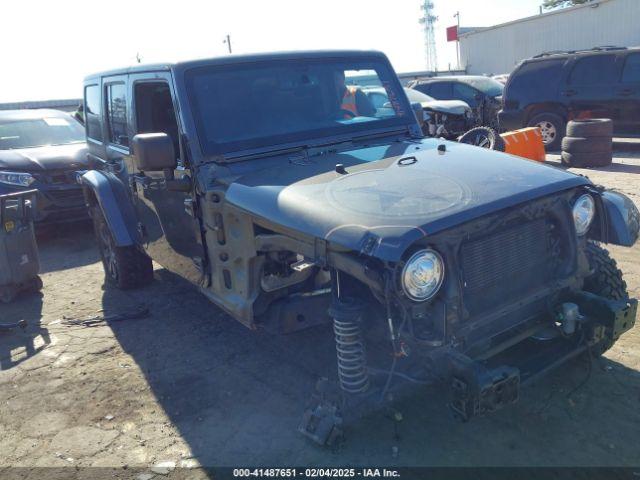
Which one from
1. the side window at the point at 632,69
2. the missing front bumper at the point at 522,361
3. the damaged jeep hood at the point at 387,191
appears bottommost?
the missing front bumper at the point at 522,361

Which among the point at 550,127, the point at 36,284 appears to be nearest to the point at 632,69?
the point at 550,127

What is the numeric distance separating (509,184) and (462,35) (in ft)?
111

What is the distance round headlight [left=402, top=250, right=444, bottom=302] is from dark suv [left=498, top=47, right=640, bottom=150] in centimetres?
972

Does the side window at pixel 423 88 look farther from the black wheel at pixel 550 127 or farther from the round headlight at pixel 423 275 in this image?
the round headlight at pixel 423 275

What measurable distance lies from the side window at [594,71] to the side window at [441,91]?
135 inches

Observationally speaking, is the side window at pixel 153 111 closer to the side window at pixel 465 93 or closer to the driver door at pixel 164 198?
the driver door at pixel 164 198

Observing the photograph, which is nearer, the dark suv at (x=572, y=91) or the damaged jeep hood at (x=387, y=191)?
the damaged jeep hood at (x=387, y=191)

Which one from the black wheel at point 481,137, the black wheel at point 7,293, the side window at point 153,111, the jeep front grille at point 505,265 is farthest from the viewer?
the black wheel at point 481,137

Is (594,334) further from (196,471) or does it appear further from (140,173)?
(140,173)

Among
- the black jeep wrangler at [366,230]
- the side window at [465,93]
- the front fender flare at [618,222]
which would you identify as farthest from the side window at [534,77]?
the front fender flare at [618,222]

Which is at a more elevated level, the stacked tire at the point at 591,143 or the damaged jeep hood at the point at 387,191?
the damaged jeep hood at the point at 387,191

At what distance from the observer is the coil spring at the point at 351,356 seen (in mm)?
2877

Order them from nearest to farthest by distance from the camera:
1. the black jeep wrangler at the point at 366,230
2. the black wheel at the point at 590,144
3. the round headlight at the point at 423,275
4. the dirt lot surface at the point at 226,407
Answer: the round headlight at the point at 423,275
the black jeep wrangler at the point at 366,230
the dirt lot surface at the point at 226,407
the black wheel at the point at 590,144

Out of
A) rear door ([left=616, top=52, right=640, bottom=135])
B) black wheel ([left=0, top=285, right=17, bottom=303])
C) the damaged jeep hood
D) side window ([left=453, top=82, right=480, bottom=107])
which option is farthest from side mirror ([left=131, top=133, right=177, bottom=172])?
side window ([left=453, top=82, right=480, bottom=107])
